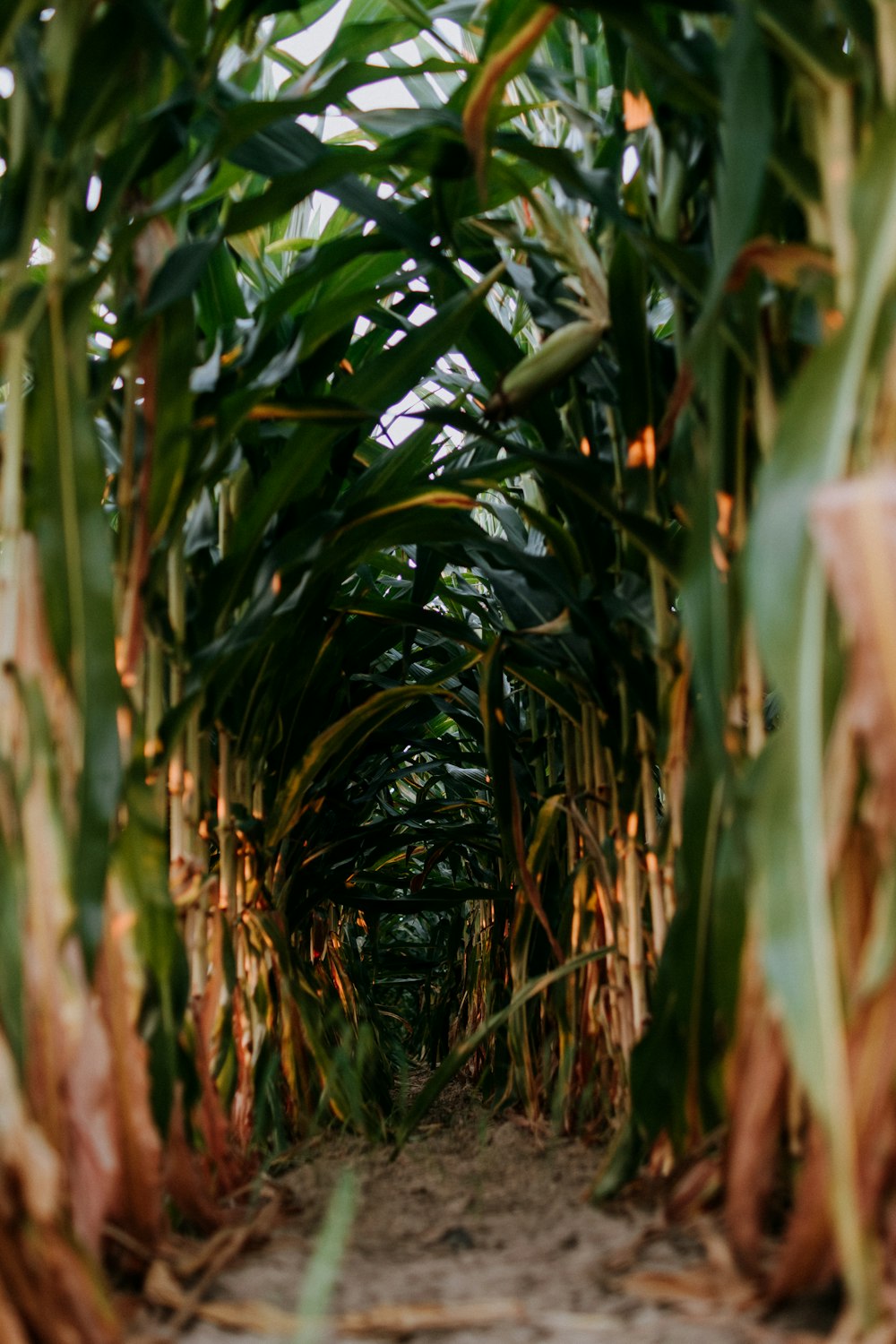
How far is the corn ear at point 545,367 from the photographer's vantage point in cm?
83

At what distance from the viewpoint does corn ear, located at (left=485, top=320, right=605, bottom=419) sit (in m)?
0.83

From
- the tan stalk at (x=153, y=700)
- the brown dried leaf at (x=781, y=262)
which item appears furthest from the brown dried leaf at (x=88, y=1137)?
the brown dried leaf at (x=781, y=262)

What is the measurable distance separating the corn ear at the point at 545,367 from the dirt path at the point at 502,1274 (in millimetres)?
589

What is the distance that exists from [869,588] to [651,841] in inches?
22.1

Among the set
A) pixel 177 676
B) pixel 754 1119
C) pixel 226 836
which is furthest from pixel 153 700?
pixel 754 1119

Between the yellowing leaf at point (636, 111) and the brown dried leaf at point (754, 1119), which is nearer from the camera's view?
the brown dried leaf at point (754, 1119)

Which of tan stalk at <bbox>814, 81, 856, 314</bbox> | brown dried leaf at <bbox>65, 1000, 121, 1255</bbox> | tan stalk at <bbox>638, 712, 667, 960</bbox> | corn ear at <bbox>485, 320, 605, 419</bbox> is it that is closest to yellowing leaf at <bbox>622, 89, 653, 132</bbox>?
corn ear at <bbox>485, 320, 605, 419</bbox>

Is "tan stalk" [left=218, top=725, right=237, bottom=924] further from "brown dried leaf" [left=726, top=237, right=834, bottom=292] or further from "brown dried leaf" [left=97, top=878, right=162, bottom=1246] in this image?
"brown dried leaf" [left=726, top=237, right=834, bottom=292]

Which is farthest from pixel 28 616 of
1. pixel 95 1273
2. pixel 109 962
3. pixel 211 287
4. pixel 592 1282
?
pixel 211 287

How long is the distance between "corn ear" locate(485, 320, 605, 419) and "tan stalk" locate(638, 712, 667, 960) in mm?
296

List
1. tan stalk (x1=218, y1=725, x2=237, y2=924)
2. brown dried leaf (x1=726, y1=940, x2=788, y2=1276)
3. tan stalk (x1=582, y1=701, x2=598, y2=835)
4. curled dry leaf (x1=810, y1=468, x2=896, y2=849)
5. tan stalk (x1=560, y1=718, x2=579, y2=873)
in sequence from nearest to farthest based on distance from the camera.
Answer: curled dry leaf (x1=810, y1=468, x2=896, y2=849) < brown dried leaf (x1=726, y1=940, x2=788, y2=1276) < tan stalk (x1=218, y1=725, x2=237, y2=924) < tan stalk (x1=582, y1=701, x2=598, y2=835) < tan stalk (x1=560, y1=718, x2=579, y2=873)

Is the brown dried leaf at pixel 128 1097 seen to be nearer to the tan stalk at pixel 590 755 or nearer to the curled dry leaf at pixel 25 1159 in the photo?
the curled dry leaf at pixel 25 1159

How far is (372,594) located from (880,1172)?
138 centimetres

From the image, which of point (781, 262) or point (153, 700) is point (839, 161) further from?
point (153, 700)
